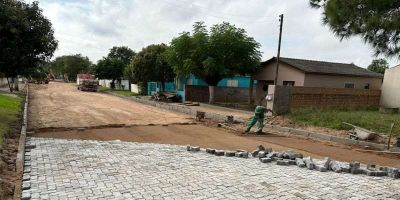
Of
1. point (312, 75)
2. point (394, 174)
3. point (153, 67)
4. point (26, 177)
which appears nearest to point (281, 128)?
point (394, 174)

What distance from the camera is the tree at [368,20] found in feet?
24.7

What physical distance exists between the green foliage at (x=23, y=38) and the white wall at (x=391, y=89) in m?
23.5

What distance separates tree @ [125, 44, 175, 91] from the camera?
121 ft

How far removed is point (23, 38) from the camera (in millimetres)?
12383

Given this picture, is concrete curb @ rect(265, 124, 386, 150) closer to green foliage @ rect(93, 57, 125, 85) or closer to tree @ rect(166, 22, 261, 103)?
tree @ rect(166, 22, 261, 103)

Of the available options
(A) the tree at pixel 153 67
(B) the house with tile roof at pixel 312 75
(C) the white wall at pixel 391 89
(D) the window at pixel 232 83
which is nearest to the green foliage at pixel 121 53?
(A) the tree at pixel 153 67

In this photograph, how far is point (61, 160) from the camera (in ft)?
26.5

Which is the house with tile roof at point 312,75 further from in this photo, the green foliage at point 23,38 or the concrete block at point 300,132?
the green foliage at point 23,38

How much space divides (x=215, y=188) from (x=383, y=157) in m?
6.92

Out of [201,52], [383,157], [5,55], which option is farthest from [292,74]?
[5,55]

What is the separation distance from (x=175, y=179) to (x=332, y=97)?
18334mm

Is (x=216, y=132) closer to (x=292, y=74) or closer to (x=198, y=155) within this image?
(x=198, y=155)

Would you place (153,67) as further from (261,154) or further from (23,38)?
(261,154)

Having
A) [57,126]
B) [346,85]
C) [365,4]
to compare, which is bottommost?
[57,126]
